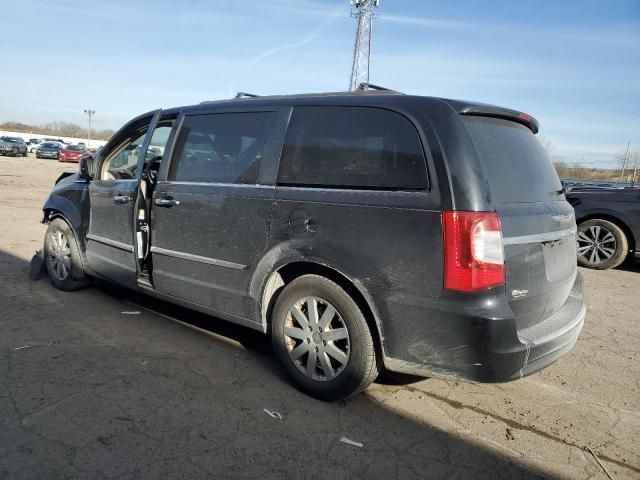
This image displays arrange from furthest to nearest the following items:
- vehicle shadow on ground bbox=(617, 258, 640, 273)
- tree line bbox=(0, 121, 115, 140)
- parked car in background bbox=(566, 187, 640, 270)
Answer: tree line bbox=(0, 121, 115, 140) < vehicle shadow on ground bbox=(617, 258, 640, 273) < parked car in background bbox=(566, 187, 640, 270)

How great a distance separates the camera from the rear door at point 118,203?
4281 mm

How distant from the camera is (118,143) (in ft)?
16.1

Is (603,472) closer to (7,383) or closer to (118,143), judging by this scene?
(7,383)

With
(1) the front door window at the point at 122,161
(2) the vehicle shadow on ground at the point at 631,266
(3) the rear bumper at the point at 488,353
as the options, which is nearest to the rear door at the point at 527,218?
(3) the rear bumper at the point at 488,353

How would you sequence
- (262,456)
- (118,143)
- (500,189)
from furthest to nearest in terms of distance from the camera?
(118,143) < (500,189) < (262,456)

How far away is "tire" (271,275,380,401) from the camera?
2873 millimetres

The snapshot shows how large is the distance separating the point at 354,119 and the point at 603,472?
2340 mm

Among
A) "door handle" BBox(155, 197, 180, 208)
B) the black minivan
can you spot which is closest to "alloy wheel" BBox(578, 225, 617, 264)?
the black minivan

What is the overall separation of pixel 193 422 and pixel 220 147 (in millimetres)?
1967

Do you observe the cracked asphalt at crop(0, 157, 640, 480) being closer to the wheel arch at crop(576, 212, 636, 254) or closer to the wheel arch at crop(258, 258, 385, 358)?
the wheel arch at crop(258, 258, 385, 358)

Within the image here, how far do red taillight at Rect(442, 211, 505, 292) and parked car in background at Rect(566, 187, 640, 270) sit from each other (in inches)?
230

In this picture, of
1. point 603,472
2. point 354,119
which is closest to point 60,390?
point 354,119

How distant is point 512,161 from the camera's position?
293cm

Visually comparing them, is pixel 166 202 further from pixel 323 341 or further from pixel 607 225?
pixel 607 225
